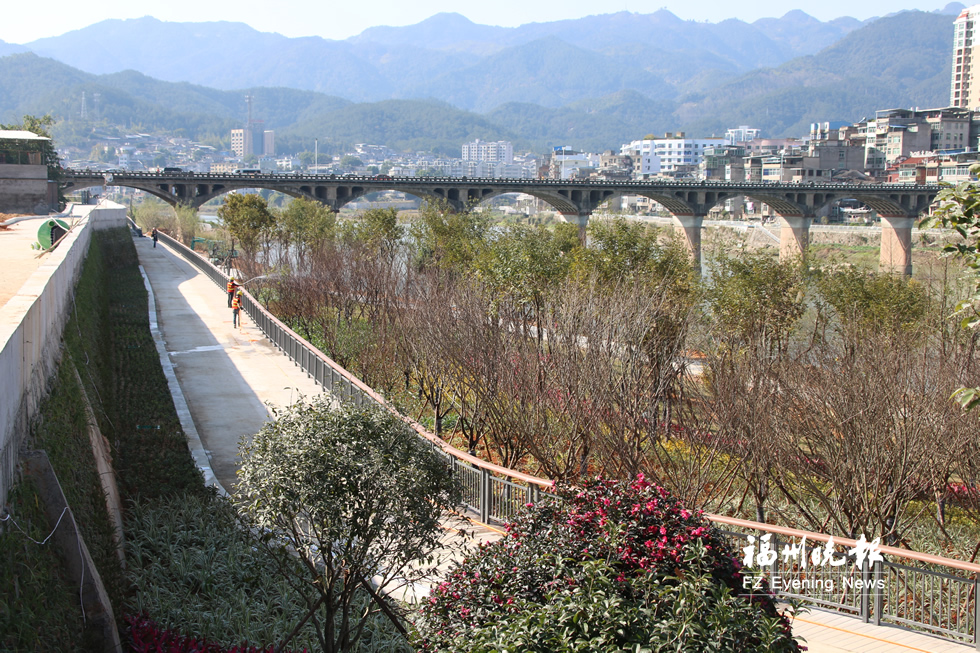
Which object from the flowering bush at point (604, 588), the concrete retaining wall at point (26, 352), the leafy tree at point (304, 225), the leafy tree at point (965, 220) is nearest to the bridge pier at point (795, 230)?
the leafy tree at point (304, 225)

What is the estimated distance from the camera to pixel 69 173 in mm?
80625

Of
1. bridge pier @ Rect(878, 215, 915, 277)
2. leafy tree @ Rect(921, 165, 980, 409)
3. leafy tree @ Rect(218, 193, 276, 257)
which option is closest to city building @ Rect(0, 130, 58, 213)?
leafy tree @ Rect(218, 193, 276, 257)

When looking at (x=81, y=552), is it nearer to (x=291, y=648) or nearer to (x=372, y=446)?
(x=291, y=648)

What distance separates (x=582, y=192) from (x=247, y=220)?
47.8 m

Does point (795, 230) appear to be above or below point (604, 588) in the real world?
below

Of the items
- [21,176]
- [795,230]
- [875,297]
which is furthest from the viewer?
[795,230]

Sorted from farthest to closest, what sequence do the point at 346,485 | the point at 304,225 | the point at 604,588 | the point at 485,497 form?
the point at 304,225
the point at 485,497
the point at 346,485
the point at 604,588

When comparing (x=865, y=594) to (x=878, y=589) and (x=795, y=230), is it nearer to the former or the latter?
(x=878, y=589)

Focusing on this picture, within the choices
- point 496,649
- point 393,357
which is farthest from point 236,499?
point 393,357

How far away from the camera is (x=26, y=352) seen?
8.76m

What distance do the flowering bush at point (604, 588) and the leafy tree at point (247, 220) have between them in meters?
Result: 47.7

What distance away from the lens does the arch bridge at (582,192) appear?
8406cm

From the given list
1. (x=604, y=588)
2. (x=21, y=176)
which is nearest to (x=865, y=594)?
(x=604, y=588)

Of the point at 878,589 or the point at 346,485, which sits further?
the point at 878,589
